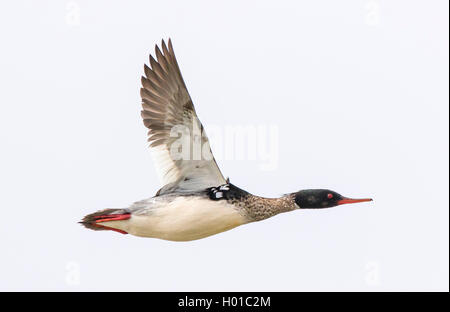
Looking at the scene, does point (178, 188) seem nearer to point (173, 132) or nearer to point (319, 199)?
point (173, 132)

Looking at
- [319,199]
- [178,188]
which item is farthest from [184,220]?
[319,199]

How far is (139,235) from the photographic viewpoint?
9070 mm

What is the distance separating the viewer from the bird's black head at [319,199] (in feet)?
31.2

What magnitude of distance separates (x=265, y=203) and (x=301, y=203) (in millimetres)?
519

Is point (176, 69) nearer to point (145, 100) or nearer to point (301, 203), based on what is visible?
point (145, 100)

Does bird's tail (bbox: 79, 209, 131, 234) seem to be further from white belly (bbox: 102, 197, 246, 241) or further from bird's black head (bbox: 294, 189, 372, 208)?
bird's black head (bbox: 294, 189, 372, 208)

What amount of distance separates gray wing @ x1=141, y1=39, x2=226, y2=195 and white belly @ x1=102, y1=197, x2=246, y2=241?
10.6 inches

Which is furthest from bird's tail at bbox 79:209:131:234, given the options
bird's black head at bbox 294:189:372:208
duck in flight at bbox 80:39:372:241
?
bird's black head at bbox 294:189:372:208

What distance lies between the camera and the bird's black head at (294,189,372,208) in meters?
9.50

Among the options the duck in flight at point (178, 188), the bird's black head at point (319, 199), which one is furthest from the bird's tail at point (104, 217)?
the bird's black head at point (319, 199)

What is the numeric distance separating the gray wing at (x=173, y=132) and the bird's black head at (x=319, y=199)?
3.49 feet

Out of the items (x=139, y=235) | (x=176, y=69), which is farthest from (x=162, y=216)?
(x=176, y=69)

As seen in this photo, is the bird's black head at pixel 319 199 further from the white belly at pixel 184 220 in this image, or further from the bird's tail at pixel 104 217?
the bird's tail at pixel 104 217
